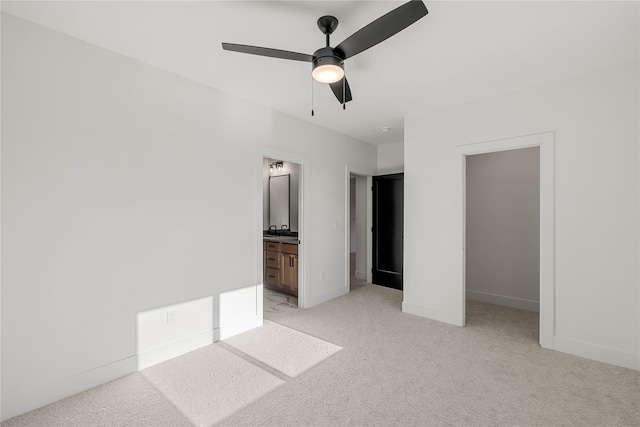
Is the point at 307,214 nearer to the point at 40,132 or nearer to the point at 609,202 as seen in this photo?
the point at 40,132

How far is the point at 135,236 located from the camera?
8.05 feet

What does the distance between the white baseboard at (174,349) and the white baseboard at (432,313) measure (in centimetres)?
240

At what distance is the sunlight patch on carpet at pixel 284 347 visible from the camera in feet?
8.38

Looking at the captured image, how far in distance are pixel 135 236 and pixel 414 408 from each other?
8.13 feet

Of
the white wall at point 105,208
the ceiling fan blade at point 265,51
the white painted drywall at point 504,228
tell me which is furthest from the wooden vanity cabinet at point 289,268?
the ceiling fan blade at point 265,51

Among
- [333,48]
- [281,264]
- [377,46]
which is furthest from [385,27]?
[281,264]

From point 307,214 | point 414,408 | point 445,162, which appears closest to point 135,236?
point 307,214

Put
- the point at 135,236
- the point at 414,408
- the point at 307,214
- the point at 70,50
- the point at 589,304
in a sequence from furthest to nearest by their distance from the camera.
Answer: the point at 307,214 → the point at 589,304 → the point at 135,236 → the point at 70,50 → the point at 414,408

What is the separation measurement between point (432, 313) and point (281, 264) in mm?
2221

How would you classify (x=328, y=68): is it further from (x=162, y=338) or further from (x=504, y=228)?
(x=504, y=228)

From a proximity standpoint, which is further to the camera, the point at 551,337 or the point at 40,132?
the point at 551,337

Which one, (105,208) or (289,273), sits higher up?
(105,208)

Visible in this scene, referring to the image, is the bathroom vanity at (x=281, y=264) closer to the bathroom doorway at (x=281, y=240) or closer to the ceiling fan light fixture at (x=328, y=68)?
the bathroom doorway at (x=281, y=240)

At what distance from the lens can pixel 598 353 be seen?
263cm
